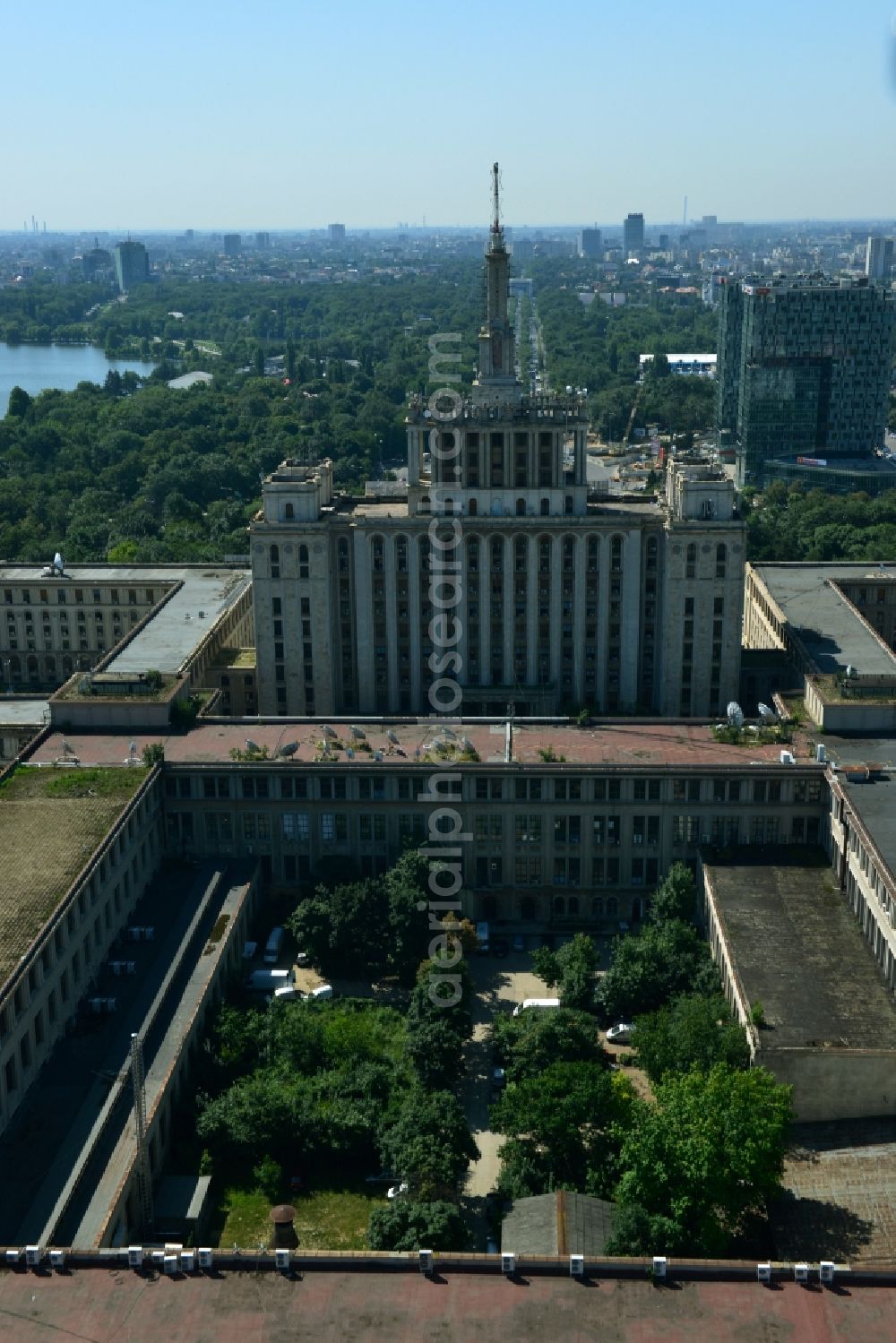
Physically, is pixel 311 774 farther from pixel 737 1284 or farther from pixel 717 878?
pixel 737 1284

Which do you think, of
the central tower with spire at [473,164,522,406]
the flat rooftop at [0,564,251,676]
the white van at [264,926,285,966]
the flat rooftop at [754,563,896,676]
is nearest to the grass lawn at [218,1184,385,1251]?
the white van at [264,926,285,966]

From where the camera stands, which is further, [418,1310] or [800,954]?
[800,954]

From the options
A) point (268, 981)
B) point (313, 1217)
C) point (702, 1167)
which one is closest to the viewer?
point (702, 1167)

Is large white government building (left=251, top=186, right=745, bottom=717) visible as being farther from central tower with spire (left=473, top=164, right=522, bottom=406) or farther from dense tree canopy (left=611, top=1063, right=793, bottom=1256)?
dense tree canopy (left=611, top=1063, right=793, bottom=1256)

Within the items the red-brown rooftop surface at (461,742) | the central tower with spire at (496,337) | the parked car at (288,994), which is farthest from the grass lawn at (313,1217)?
the central tower with spire at (496,337)

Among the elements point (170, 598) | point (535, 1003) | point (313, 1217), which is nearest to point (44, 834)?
point (313, 1217)

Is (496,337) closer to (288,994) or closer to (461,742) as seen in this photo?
(461,742)
